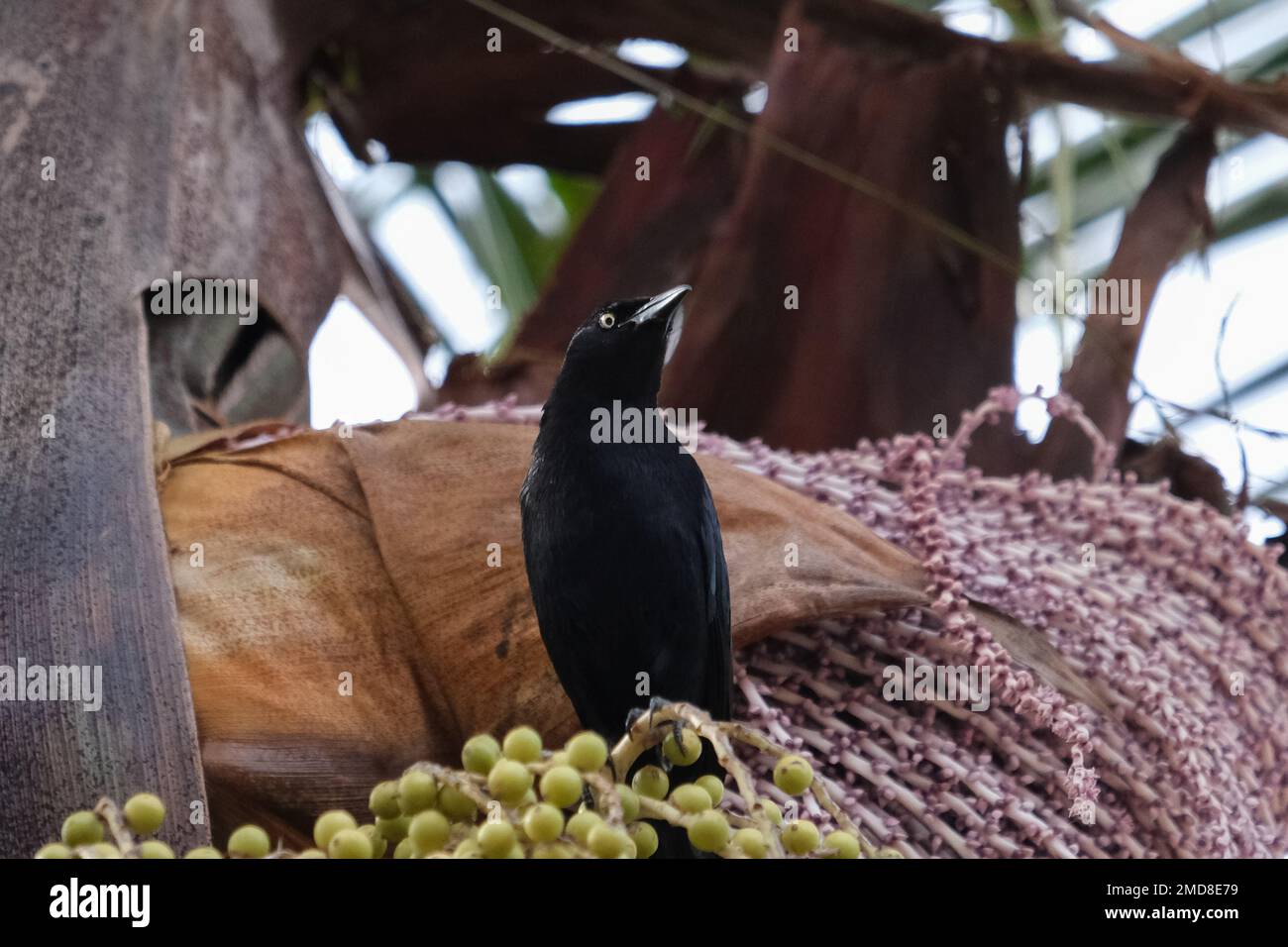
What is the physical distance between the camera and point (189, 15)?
1421 millimetres

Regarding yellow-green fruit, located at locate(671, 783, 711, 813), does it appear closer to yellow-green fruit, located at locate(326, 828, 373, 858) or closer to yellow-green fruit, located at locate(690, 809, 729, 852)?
yellow-green fruit, located at locate(690, 809, 729, 852)

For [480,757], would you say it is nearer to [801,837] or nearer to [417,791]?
[417,791]

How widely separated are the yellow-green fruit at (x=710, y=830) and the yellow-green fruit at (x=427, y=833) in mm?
98

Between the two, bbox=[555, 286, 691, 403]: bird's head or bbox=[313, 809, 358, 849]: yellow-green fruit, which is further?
bbox=[555, 286, 691, 403]: bird's head

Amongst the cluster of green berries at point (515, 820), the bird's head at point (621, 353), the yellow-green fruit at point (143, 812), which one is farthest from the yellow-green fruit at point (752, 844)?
the bird's head at point (621, 353)

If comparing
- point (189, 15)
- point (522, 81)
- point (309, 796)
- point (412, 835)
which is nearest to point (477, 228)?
point (522, 81)

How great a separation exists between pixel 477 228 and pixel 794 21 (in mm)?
926

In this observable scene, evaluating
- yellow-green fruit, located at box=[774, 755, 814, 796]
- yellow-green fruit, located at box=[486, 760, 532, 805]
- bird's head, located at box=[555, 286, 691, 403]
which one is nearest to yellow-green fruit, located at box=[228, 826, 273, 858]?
yellow-green fruit, located at box=[486, 760, 532, 805]

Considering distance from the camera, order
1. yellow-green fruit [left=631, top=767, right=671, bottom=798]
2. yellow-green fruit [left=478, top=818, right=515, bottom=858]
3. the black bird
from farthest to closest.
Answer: the black bird, yellow-green fruit [left=631, top=767, right=671, bottom=798], yellow-green fruit [left=478, top=818, right=515, bottom=858]

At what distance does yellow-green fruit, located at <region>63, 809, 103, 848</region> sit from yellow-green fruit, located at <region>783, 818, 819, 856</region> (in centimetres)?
28

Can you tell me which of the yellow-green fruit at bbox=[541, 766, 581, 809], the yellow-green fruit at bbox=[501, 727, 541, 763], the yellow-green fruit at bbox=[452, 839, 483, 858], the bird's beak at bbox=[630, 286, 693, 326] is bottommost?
the yellow-green fruit at bbox=[452, 839, 483, 858]

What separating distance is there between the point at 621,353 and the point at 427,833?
445 mm

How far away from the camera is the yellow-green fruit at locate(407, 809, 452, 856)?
1.88 ft

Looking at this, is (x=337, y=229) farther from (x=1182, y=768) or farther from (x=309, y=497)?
(x=1182, y=768)
